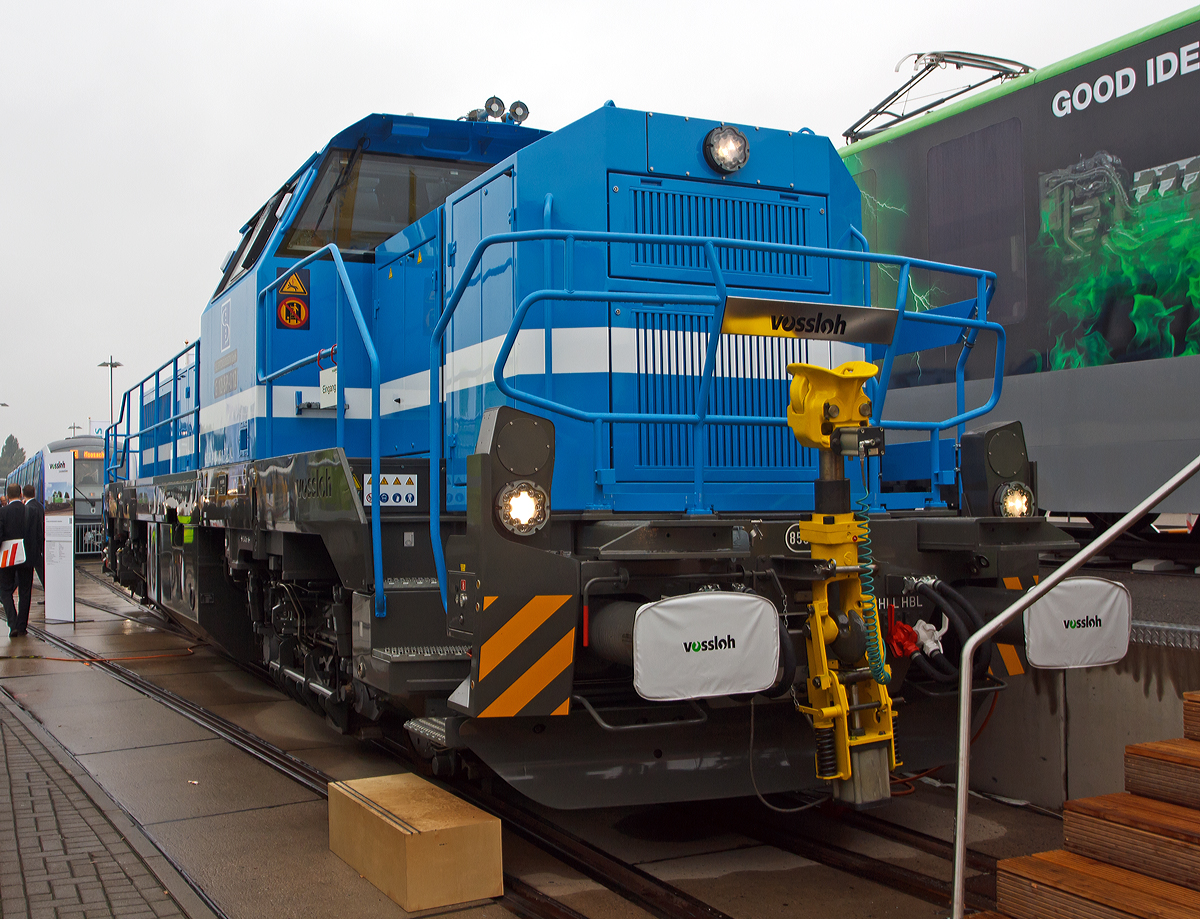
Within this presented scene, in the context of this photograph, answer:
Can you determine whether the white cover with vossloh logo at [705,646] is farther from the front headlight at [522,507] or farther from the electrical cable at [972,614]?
the electrical cable at [972,614]

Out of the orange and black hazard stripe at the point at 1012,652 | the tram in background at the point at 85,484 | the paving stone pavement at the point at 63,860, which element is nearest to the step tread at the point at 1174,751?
the orange and black hazard stripe at the point at 1012,652

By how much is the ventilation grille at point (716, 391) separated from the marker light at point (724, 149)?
0.66 meters

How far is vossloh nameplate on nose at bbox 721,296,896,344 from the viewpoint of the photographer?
3543mm

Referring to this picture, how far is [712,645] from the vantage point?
10.2 ft

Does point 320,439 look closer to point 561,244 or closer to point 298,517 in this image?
point 298,517

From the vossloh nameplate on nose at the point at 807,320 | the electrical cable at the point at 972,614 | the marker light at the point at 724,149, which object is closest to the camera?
the vossloh nameplate on nose at the point at 807,320

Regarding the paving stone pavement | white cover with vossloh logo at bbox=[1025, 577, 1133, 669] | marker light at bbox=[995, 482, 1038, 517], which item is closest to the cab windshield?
the paving stone pavement

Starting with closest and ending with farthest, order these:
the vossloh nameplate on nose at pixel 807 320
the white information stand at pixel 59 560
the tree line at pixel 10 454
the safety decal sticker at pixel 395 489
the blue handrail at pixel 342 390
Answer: the vossloh nameplate on nose at pixel 807 320 → the blue handrail at pixel 342 390 → the safety decal sticker at pixel 395 489 → the white information stand at pixel 59 560 → the tree line at pixel 10 454

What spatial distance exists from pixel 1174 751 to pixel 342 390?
3.48 metres

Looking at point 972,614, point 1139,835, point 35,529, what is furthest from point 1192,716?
point 35,529

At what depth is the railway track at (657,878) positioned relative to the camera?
3316 mm

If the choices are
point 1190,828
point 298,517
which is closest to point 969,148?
point 298,517

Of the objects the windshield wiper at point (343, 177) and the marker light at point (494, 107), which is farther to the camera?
the marker light at point (494, 107)

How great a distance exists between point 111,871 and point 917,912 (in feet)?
9.26
